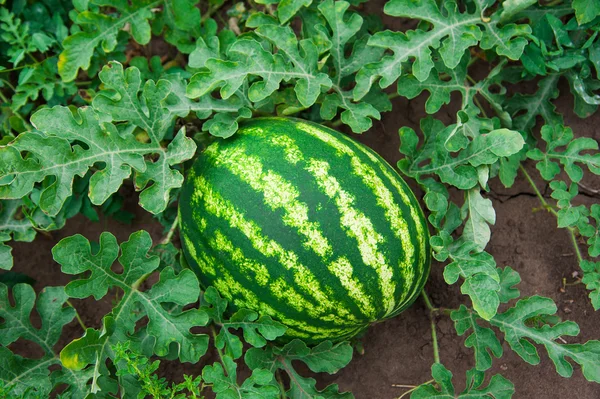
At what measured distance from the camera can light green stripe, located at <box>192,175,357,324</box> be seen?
2.22 metres

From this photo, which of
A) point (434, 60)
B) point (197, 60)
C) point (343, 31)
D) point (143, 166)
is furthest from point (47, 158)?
point (434, 60)

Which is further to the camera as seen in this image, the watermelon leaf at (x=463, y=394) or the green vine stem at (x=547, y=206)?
the green vine stem at (x=547, y=206)

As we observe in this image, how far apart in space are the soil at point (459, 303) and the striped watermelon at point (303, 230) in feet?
1.99

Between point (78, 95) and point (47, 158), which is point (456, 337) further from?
point (78, 95)

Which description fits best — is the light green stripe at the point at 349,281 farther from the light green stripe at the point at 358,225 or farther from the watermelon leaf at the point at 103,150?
the watermelon leaf at the point at 103,150

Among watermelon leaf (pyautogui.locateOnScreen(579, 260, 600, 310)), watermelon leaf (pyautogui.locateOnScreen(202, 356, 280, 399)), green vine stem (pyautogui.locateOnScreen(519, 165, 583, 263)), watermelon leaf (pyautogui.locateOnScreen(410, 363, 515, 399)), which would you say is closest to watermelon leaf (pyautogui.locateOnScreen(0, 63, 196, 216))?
watermelon leaf (pyautogui.locateOnScreen(202, 356, 280, 399))

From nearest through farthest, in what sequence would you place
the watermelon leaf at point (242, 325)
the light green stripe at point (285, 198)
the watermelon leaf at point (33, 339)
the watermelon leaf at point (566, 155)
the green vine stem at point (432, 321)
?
1. the light green stripe at point (285, 198)
2. the watermelon leaf at point (242, 325)
3. the watermelon leaf at point (33, 339)
4. the watermelon leaf at point (566, 155)
5. the green vine stem at point (432, 321)

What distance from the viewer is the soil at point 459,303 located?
9.44 ft

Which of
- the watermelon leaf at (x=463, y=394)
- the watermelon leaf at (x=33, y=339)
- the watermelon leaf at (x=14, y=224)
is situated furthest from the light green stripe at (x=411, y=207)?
the watermelon leaf at (x=14, y=224)

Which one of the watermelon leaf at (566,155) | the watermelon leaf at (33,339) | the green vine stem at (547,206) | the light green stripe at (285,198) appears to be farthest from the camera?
the green vine stem at (547,206)

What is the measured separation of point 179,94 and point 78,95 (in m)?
0.79

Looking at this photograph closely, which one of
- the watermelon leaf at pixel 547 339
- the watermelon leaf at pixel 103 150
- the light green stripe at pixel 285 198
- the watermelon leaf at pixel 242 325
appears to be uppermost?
the watermelon leaf at pixel 103 150

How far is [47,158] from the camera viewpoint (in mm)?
2281

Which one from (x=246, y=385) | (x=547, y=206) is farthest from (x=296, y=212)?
(x=547, y=206)
